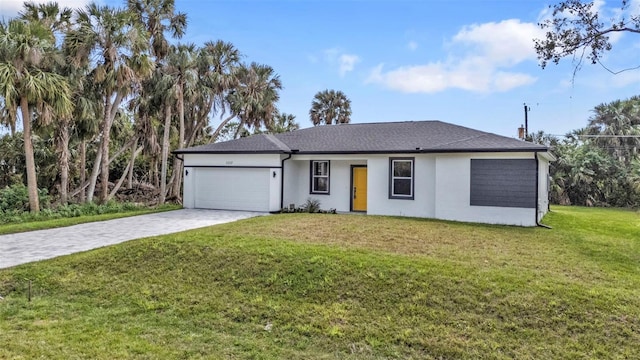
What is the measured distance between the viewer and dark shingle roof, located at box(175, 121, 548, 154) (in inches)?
497

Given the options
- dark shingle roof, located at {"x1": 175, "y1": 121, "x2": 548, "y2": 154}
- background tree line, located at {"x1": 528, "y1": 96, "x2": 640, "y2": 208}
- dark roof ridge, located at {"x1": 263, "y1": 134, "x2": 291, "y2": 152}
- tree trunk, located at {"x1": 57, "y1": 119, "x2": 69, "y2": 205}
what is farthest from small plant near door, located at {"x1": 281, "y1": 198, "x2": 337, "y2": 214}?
background tree line, located at {"x1": 528, "y1": 96, "x2": 640, "y2": 208}

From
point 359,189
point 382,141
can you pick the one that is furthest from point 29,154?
point 382,141

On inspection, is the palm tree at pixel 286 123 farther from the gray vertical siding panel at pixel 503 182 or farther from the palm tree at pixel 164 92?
the gray vertical siding panel at pixel 503 182

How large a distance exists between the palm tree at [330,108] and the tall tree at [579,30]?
1974 centimetres

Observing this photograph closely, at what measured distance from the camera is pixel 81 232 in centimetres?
1003

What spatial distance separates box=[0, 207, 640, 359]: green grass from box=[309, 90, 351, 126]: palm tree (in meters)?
20.4

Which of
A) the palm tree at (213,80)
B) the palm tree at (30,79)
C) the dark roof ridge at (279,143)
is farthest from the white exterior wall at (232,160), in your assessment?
the palm tree at (213,80)

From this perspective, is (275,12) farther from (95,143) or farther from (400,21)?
(95,143)

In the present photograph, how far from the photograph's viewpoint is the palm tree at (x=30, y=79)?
491 inches

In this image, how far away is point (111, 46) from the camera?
49.4ft

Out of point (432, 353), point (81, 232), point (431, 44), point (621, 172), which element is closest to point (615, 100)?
point (621, 172)

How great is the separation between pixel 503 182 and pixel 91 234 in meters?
11.8

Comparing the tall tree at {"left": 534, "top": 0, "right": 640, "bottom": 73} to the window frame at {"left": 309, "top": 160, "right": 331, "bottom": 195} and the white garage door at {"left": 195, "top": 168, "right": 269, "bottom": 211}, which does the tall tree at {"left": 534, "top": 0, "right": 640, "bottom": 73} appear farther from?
the white garage door at {"left": 195, "top": 168, "right": 269, "bottom": 211}

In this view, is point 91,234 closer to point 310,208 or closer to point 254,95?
point 310,208
